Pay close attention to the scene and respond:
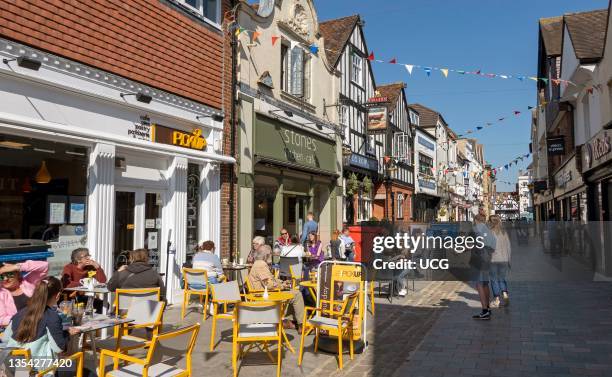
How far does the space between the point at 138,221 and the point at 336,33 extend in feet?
48.8

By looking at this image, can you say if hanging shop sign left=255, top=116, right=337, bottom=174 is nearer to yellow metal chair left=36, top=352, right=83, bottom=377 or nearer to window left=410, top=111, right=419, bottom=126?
yellow metal chair left=36, top=352, right=83, bottom=377

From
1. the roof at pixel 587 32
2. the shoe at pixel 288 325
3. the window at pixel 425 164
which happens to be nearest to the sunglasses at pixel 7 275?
the shoe at pixel 288 325

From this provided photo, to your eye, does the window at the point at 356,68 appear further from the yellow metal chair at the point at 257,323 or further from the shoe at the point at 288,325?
the yellow metal chair at the point at 257,323

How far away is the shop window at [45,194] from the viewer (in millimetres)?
6625

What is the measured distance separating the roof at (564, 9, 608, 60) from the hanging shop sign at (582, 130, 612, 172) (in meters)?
2.41

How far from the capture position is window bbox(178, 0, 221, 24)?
33.6ft

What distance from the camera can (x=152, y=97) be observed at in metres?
8.88

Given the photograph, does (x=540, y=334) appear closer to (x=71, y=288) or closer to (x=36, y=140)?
(x=71, y=288)

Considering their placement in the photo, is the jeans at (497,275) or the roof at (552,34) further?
the roof at (552,34)

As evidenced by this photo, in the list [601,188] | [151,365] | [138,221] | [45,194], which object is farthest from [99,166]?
[601,188]

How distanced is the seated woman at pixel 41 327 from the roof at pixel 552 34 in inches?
907

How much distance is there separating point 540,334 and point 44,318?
21.0 ft

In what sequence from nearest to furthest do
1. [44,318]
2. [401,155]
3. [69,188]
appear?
[44,318] < [69,188] < [401,155]

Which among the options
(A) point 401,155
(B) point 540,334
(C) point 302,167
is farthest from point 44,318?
(A) point 401,155
